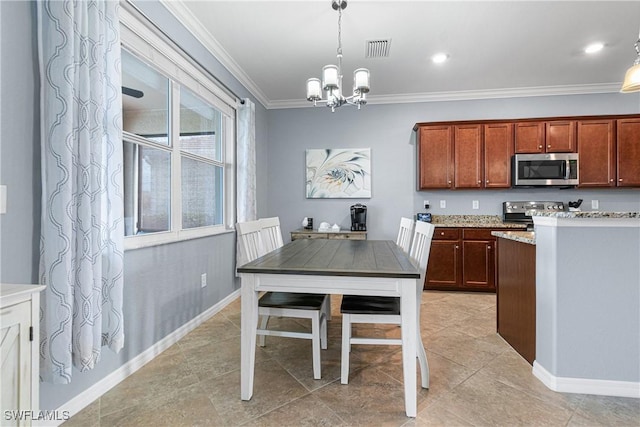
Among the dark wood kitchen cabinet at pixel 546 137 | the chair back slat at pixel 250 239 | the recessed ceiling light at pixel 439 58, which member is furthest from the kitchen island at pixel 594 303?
the dark wood kitchen cabinet at pixel 546 137

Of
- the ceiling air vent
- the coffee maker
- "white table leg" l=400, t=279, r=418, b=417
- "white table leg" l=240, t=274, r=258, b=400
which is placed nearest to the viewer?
"white table leg" l=400, t=279, r=418, b=417

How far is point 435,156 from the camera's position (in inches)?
163

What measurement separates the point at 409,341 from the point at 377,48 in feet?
9.02

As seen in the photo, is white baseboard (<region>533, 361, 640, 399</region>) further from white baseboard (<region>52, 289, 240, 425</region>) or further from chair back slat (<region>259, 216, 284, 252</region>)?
white baseboard (<region>52, 289, 240, 425</region>)

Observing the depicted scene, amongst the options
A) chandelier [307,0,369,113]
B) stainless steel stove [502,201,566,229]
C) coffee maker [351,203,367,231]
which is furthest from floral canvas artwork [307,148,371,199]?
chandelier [307,0,369,113]

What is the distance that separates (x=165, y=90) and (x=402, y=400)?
2.76 m

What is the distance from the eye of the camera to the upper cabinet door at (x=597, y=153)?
3.83 meters

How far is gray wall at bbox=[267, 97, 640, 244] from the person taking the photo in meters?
4.12

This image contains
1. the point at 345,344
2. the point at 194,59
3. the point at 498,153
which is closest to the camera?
the point at 345,344

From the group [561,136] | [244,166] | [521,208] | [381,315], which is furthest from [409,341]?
[561,136]

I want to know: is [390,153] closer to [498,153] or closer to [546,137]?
[498,153]

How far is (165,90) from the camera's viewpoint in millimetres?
2488

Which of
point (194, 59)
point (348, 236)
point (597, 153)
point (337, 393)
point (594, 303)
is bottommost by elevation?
point (337, 393)

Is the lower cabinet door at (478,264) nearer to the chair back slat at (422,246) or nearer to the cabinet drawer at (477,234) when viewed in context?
the cabinet drawer at (477,234)
